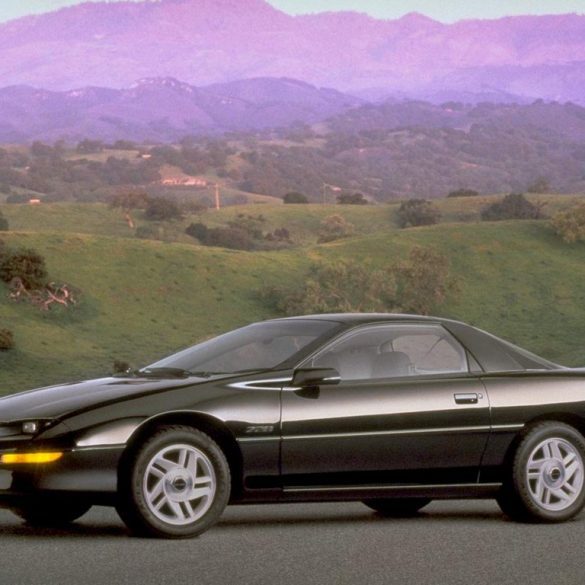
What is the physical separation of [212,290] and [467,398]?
8485 cm

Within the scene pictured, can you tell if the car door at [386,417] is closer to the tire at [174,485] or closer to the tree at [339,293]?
the tire at [174,485]

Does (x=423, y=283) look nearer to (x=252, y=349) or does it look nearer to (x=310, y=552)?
(x=252, y=349)

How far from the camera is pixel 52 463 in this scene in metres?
9.30

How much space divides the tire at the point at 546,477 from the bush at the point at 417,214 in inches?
5326

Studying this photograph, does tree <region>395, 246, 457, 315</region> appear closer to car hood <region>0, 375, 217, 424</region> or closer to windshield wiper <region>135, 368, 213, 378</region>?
windshield wiper <region>135, 368, 213, 378</region>

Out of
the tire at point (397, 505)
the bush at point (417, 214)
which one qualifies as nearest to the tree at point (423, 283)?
the bush at point (417, 214)

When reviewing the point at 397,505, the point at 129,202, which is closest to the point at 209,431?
the point at 397,505

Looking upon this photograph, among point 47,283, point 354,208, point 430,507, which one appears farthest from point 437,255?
point 430,507

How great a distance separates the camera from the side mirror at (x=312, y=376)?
32.2 ft

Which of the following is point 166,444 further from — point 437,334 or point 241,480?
point 437,334

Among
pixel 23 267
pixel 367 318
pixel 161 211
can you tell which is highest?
pixel 367 318

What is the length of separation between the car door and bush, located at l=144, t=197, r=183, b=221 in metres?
127

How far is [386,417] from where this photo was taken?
10.1m

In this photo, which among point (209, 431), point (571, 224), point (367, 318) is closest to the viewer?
point (209, 431)
